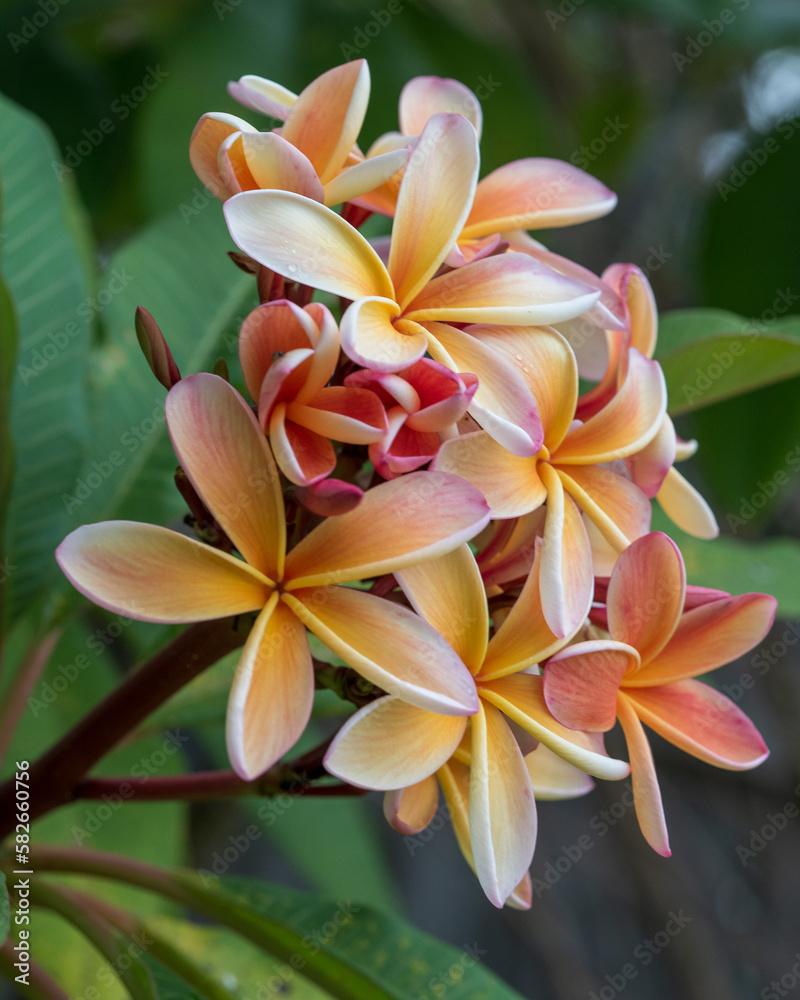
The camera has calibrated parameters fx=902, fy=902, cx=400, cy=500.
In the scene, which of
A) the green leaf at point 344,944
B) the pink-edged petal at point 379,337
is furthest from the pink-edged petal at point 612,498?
the green leaf at point 344,944

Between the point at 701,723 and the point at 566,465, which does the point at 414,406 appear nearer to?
the point at 566,465

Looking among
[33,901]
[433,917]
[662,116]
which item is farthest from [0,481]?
[433,917]

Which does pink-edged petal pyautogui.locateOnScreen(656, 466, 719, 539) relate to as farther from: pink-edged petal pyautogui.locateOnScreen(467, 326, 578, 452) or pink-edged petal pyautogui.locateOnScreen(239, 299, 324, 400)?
pink-edged petal pyautogui.locateOnScreen(239, 299, 324, 400)

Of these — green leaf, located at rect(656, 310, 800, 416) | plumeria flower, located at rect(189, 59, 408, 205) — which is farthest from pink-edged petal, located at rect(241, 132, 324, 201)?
green leaf, located at rect(656, 310, 800, 416)

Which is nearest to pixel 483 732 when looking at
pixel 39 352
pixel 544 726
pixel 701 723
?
pixel 544 726

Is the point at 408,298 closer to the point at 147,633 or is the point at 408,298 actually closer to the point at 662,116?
the point at 147,633
